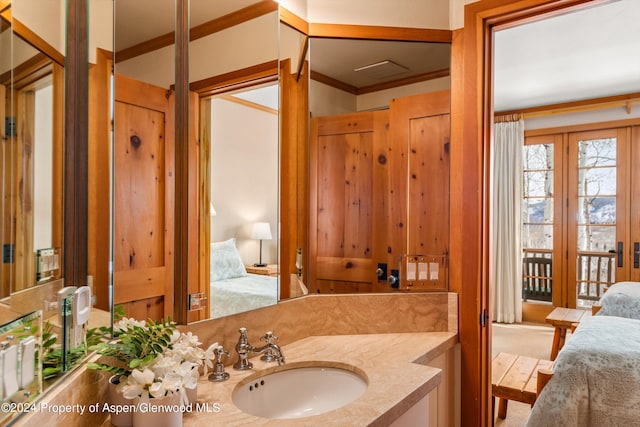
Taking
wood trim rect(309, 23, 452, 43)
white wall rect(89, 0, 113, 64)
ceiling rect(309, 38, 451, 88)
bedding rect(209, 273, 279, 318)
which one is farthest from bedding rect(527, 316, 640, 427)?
white wall rect(89, 0, 113, 64)

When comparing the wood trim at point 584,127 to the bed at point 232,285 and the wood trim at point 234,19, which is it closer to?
the wood trim at point 234,19

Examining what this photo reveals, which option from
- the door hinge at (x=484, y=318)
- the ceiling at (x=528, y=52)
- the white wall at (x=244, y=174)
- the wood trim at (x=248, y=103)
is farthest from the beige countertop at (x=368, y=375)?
the ceiling at (x=528, y=52)

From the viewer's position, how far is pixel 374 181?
6.40 ft

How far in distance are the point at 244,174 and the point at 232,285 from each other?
402 millimetres

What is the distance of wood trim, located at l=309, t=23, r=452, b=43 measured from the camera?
1854 mm

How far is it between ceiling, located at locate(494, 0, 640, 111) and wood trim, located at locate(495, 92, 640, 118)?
65mm

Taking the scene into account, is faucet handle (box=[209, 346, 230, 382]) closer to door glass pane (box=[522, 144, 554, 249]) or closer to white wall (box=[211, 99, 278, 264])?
white wall (box=[211, 99, 278, 264])

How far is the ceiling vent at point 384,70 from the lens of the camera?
6.31ft

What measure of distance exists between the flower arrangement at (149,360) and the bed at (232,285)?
1.09 ft

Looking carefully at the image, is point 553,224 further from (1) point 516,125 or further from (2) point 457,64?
(2) point 457,64

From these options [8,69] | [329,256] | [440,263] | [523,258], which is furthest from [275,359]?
[523,258]

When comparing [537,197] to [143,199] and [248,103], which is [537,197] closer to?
[248,103]

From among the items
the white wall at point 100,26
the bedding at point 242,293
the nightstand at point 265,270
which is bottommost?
the bedding at point 242,293

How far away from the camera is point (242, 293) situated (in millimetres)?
1516
